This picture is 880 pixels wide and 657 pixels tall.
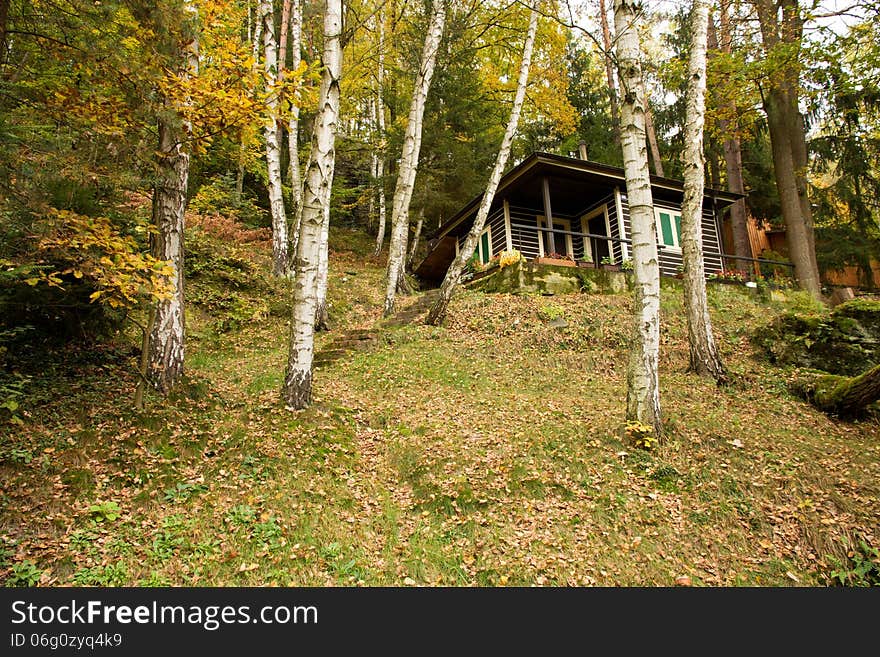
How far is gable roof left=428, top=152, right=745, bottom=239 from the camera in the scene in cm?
1418

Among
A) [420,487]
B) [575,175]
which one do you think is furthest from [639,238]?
[575,175]

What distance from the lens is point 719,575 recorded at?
→ 158 inches

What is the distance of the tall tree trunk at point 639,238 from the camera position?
596 centimetres

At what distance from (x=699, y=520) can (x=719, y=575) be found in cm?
69

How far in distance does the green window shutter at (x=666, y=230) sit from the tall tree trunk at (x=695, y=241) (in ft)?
29.9

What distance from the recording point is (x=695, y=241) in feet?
28.0

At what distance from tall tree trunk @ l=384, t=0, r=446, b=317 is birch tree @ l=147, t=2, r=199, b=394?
694cm

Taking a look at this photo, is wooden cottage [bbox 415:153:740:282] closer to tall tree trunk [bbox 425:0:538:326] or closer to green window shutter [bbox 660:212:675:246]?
green window shutter [bbox 660:212:675:246]

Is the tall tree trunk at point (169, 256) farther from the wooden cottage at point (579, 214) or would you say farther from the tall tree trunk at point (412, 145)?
the wooden cottage at point (579, 214)

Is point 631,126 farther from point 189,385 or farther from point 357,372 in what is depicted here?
point 189,385

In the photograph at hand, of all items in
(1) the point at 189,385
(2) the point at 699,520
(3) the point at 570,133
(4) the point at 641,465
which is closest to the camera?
(2) the point at 699,520

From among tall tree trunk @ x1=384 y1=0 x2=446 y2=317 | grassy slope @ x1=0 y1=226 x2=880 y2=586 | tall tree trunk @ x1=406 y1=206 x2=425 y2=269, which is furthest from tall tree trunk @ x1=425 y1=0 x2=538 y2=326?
tall tree trunk @ x1=406 y1=206 x2=425 y2=269

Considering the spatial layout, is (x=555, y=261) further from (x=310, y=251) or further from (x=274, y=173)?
(x=310, y=251)

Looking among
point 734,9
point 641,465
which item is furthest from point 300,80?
point 734,9
